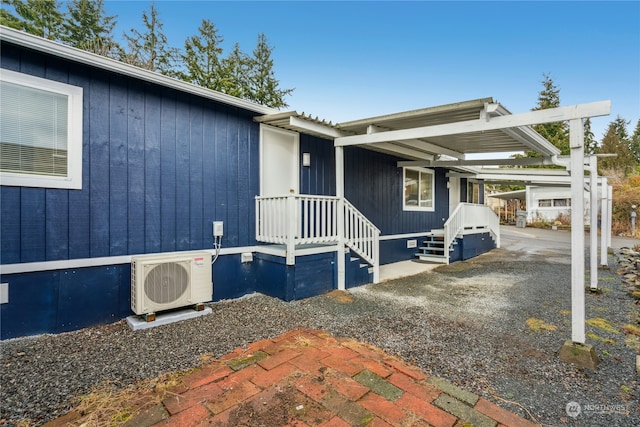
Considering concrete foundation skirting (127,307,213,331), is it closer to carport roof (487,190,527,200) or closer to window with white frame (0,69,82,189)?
window with white frame (0,69,82,189)

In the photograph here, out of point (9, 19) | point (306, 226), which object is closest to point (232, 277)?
point (306, 226)

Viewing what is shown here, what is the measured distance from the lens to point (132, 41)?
12.9m

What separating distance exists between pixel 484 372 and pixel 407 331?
3.15ft

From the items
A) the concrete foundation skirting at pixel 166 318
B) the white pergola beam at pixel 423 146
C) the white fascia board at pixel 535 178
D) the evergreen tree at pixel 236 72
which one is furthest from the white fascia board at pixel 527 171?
the evergreen tree at pixel 236 72

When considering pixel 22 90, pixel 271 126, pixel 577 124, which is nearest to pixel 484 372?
pixel 577 124

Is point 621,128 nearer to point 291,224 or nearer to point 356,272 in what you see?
point 356,272

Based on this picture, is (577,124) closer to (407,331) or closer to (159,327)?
(407,331)

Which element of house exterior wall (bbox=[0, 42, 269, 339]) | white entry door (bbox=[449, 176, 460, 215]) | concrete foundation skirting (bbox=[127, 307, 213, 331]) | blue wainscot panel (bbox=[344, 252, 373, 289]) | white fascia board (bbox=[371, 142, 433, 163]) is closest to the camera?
house exterior wall (bbox=[0, 42, 269, 339])

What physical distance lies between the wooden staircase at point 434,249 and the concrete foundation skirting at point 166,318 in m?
6.41

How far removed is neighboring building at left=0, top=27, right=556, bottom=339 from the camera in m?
3.04

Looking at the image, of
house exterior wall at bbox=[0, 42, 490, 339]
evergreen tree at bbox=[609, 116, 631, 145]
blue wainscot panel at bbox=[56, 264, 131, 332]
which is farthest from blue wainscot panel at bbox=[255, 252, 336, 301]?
evergreen tree at bbox=[609, 116, 631, 145]

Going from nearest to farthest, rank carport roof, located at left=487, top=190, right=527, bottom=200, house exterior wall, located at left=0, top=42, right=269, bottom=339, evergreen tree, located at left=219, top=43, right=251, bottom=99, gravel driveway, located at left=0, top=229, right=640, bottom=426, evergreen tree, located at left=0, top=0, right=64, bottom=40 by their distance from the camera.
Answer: gravel driveway, located at left=0, top=229, right=640, bottom=426 → house exterior wall, located at left=0, top=42, right=269, bottom=339 → evergreen tree, located at left=0, top=0, right=64, bottom=40 → evergreen tree, located at left=219, top=43, right=251, bottom=99 → carport roof, located at left=487, top=190, right=527, bottom=200

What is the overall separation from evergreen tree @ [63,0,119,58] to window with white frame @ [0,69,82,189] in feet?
40.9

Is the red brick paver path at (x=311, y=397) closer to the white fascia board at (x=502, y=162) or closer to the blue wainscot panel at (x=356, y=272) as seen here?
the blue wainscot panel at (x=356, y=272)
